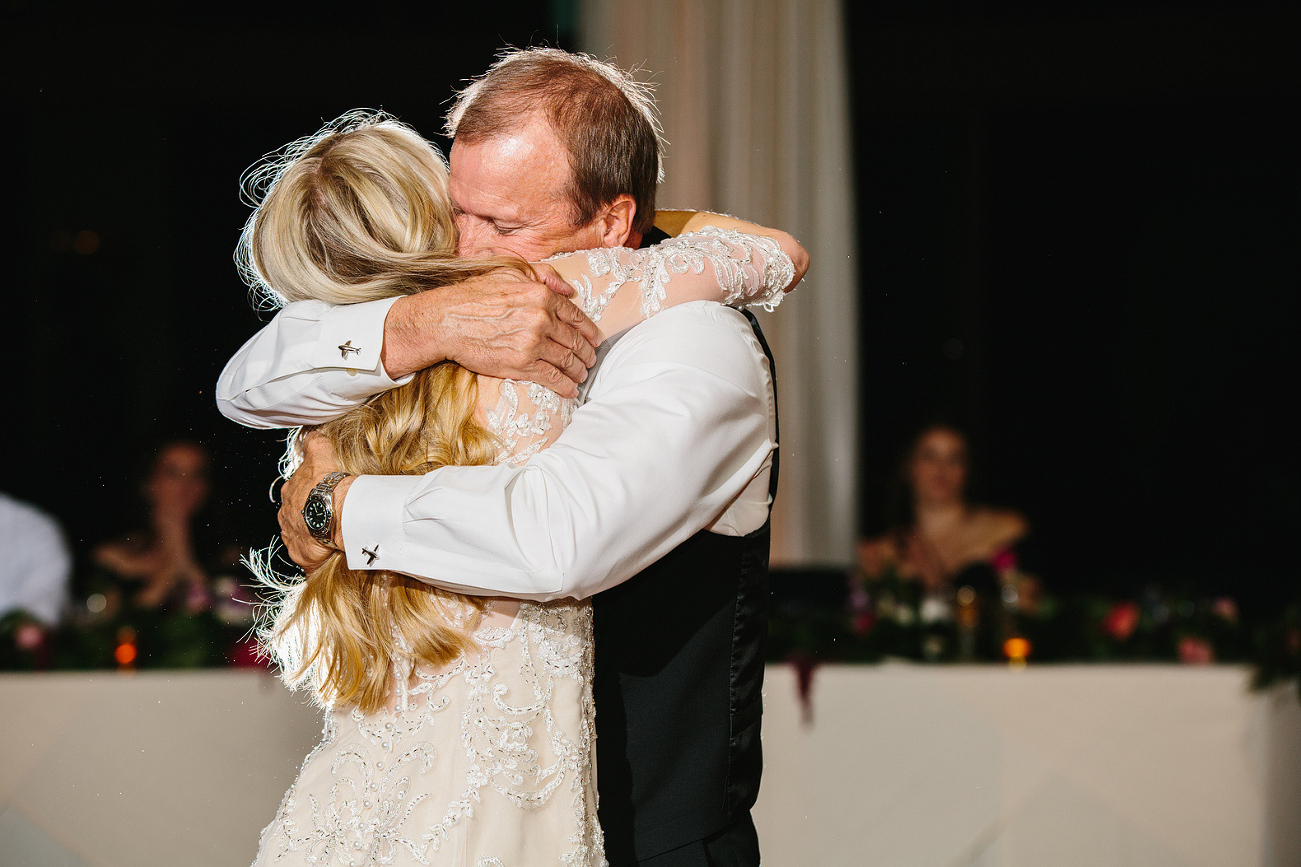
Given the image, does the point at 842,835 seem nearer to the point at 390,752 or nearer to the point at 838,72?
the point at 390,752

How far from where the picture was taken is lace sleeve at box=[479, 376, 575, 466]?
3.22ft

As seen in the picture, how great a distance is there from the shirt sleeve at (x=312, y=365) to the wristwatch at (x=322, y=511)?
0.09 metres

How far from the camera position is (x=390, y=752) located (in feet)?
3.22

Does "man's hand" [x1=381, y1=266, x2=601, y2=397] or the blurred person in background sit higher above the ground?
"man's hand" [x1=381, y1=266, x2=601, y2=397]

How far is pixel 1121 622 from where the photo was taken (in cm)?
288

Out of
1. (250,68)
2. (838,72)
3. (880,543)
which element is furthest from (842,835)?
(250,68)

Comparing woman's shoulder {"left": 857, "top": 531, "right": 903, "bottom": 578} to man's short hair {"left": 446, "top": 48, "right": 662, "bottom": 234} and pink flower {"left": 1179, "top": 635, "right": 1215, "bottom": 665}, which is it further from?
man's short hair {"left": 446, "top": 48, "right": 662, "bottom": 234}

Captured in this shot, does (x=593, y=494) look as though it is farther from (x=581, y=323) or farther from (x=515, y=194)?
(x=515, y=194)

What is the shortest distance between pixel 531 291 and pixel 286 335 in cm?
28

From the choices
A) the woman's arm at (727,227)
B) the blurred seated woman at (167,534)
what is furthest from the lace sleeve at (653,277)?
the blurred seated woman at (167,534)

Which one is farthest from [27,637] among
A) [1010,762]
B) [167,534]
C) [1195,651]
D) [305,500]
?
[1195,651]

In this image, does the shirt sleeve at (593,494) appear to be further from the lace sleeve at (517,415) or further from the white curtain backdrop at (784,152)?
the white curtain backdrop at (784,152)

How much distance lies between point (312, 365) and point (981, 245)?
20.5 feet

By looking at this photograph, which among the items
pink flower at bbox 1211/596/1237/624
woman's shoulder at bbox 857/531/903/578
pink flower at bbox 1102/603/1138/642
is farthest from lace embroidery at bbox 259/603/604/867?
woman's shoulder at bbox 857/531/903/578
